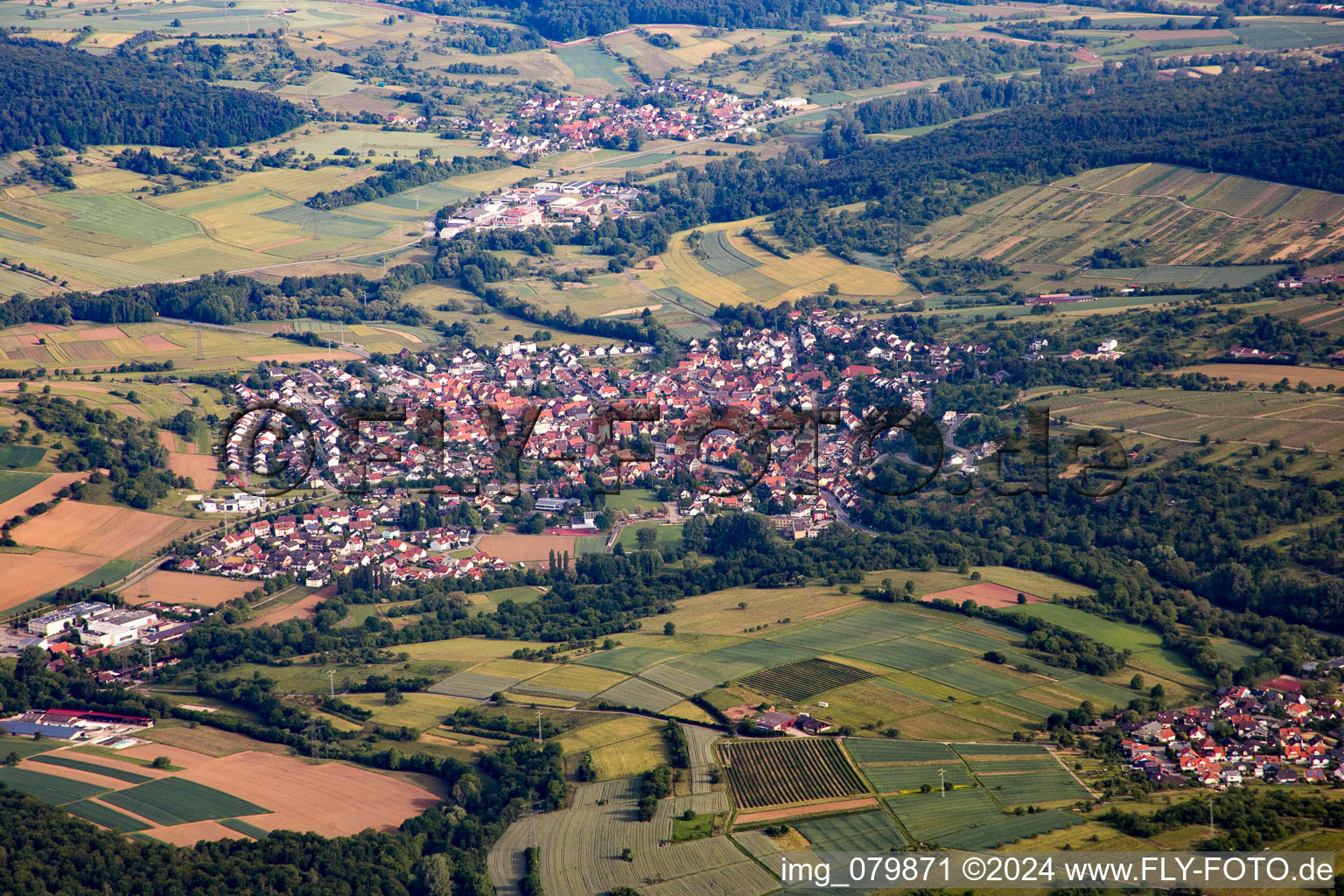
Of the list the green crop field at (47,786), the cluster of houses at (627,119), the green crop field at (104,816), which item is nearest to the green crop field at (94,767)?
the green crop field at (47,786)

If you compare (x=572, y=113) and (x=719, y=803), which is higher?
(x=572, y=113)

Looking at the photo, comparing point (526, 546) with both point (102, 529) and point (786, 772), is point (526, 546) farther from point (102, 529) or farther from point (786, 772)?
point (786, 772)

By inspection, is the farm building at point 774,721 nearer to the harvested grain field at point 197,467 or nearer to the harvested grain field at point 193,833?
the harvested grain field at point 193,833

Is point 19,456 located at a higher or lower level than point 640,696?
higher

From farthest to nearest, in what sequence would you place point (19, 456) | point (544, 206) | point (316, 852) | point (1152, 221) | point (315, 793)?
point (544, 206) → point (1152, 221) → point (19, 456) → point (315, 793) → point (316, 852)

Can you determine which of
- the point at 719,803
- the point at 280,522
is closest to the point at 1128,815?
the point at 719,803

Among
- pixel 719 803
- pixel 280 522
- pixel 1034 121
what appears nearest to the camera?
pixel 719 803

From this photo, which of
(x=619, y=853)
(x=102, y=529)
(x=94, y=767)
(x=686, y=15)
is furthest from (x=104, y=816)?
(x=686, y=15)

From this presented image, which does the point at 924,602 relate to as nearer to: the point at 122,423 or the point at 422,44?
the point at 122,423
